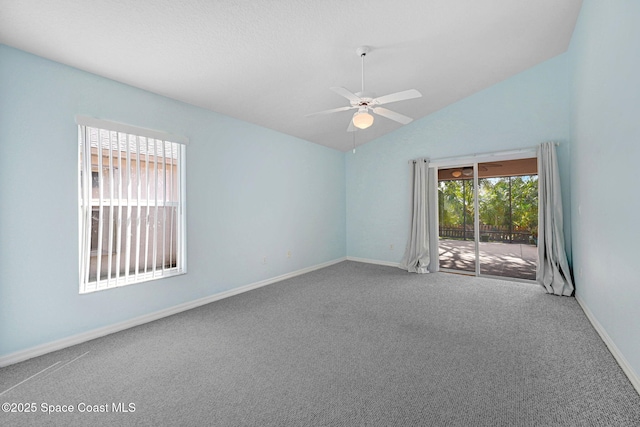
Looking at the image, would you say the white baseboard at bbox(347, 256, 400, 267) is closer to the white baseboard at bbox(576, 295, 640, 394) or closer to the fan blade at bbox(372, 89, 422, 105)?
the white baseboard at bbox(576, 295, 640, 394)

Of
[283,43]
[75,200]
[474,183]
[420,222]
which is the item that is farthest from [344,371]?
[474,183]

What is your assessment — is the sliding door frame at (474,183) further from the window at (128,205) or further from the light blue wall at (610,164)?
the window at (128,205)

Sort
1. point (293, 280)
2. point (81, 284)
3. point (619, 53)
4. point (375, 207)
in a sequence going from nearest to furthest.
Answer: point (619, 53) < point (81, 284) < point (293, 280) < point (375, 207)

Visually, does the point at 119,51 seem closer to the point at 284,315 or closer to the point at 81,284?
the point at 81,284

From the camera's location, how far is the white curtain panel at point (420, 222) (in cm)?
509

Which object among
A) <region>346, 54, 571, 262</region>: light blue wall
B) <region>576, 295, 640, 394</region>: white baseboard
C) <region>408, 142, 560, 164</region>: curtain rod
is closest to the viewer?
<region>576, 295, 640, 394</region>: white baseboard

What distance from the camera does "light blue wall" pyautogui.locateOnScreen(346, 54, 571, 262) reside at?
405 centimetres

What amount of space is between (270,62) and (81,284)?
9.32 feet

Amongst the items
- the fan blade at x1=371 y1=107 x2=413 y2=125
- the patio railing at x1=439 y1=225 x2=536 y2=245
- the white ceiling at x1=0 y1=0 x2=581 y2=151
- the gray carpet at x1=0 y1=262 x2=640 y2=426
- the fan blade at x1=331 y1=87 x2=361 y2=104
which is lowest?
the gray carpet at x1=0 y1=262 x2=640 y2=426

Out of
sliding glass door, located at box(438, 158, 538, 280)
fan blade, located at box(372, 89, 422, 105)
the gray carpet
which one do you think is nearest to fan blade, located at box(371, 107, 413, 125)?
fan blade, located at box(372, 89, 422, 105)

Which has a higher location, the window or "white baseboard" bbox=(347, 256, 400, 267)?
the window

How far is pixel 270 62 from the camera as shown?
2889 millimetres

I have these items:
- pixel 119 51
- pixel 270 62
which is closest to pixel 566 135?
pixel 270 62

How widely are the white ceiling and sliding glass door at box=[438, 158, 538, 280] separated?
5.19 feet
